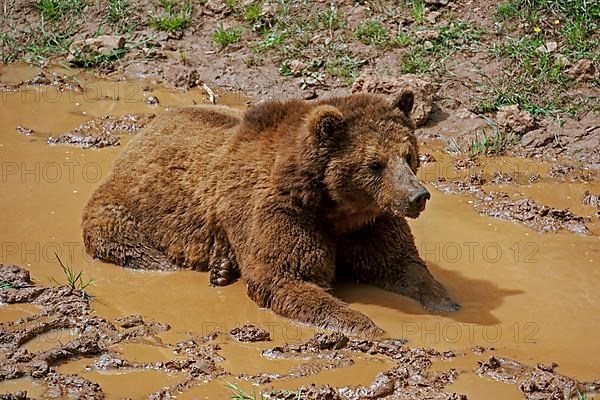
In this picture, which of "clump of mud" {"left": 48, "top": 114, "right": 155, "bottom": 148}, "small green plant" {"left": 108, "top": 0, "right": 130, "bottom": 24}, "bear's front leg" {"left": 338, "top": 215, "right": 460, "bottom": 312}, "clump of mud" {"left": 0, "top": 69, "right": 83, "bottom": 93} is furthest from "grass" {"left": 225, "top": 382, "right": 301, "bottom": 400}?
"small green plant" {"left": 108, "top": 0, "right": 130, "bottom": 24}

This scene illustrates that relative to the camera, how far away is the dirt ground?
22.0 ft

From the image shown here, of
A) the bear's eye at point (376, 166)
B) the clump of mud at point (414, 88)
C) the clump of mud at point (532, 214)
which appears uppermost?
the clump of mud at point (414, 88)

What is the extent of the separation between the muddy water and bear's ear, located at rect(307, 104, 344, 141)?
4.42ft

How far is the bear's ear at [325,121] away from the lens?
7.56m

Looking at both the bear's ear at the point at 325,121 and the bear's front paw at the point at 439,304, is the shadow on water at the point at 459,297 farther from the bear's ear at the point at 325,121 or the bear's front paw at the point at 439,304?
the bear's ear at the point at 325,121

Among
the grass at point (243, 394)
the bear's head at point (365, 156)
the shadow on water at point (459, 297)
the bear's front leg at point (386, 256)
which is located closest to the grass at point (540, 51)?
the shadow on water at point (459, 297)

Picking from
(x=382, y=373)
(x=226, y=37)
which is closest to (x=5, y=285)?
(x=382, y=373)

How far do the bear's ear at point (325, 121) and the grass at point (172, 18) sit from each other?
684cm

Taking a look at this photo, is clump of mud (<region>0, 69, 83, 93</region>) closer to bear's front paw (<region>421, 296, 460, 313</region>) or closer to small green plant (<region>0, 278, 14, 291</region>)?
small green plant (<region>0, 278, 14, 291</region>)

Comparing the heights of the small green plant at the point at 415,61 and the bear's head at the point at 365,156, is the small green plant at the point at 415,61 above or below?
above

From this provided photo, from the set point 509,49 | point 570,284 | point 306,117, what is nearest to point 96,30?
point 509,49

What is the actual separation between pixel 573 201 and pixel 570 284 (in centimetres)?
192

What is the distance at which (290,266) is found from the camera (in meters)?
7.75

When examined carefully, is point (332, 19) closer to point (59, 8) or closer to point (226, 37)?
point (226, 37)
